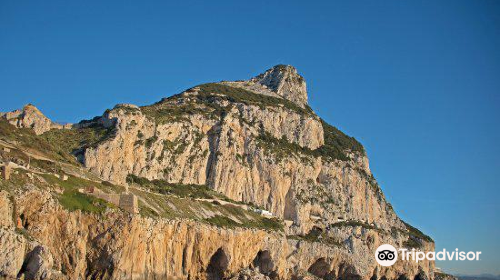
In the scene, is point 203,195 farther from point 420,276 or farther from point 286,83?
point 286,83

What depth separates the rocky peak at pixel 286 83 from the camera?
142375 millimetres

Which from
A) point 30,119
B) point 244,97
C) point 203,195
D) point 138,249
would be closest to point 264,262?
point 203,195

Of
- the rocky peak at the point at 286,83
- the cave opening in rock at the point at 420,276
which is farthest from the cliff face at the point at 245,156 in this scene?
the cave opening in rock at the point at 420,276

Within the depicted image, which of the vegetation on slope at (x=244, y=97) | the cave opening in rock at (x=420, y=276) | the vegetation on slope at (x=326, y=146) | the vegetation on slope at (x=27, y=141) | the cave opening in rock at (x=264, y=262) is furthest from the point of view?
the vegetation on slope at (x=244, y=97)

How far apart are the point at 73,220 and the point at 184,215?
23.4m

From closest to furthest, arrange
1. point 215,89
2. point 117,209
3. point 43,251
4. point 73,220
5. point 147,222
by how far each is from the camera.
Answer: point 43,251, point 73,220, point 117,209, point 147,222, point 215,89

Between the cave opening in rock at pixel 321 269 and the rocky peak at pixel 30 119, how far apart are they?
1714 inches

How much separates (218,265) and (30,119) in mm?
32014

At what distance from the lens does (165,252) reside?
66875 millimetres

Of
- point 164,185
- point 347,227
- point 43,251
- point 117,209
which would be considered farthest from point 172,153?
point 43,251

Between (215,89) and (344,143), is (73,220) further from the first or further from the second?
(344,143)

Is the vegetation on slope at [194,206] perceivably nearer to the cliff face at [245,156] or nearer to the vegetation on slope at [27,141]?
the cliff face at [245,156]

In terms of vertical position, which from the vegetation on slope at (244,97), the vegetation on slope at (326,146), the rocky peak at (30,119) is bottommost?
the rocky peak at (30,119)

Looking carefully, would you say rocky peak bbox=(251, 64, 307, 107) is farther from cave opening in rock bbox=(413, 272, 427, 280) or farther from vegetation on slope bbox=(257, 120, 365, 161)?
cave opening in rock bbox=(413, 272, 427, 280)
